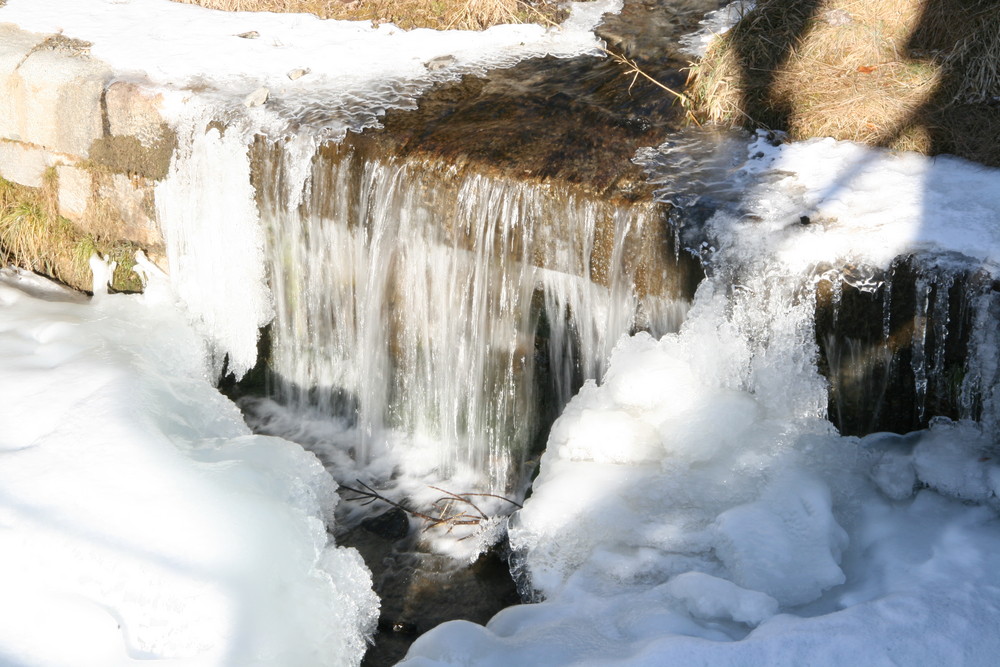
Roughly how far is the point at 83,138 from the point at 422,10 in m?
2.47

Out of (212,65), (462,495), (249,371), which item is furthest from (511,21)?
(462,495)

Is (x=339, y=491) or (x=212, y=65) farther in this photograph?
(x=212, y=65)

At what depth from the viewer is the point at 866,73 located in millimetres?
4730

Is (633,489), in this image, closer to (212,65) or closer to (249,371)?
(249,371)

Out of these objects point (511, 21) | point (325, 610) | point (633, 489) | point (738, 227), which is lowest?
point (325, 610)

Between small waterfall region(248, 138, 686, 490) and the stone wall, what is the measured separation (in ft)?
2.89

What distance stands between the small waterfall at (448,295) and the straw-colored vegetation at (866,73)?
53.0 inches

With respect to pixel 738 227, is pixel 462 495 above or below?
below

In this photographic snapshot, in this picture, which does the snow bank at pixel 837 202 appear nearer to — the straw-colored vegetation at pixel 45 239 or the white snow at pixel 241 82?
the white snow at pixel 241 82

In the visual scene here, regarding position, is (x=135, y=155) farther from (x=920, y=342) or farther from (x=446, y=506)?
(x=920, y=342)

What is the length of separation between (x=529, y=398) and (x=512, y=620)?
4.40 feet

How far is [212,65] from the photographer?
5.46m

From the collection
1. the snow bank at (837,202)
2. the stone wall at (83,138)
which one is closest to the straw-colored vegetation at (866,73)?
the snow bank at (837,202)

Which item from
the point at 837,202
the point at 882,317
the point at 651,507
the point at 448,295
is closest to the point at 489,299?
the point at 448,295
